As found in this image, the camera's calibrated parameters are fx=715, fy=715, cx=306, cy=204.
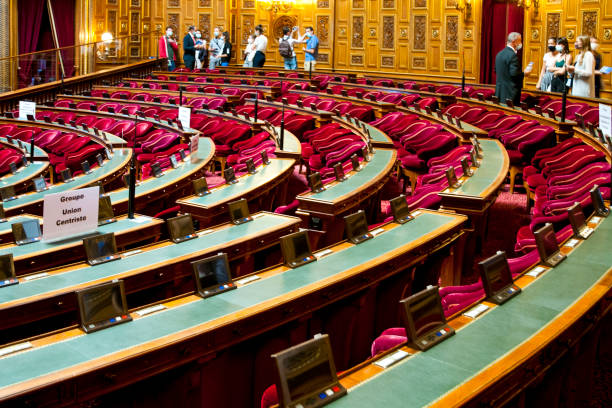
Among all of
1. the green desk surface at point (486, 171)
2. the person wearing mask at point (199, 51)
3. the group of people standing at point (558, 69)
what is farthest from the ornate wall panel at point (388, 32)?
→ the green desk surface at point (486, 171)

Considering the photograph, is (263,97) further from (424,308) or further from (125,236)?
(424,308)

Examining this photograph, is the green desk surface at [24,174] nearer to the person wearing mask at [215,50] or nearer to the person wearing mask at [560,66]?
the person wearing mask at [560,66]

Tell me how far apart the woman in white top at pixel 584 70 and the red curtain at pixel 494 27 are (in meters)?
4.96

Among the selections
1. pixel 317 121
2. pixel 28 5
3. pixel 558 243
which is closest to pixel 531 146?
pixel 317 121

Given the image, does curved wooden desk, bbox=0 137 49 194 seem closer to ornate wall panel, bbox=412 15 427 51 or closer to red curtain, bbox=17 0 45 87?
ornate wall panel, bbox=412 15 427 51

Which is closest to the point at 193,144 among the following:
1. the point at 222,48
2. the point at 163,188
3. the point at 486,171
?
the point at 163,188

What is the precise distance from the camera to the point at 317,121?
32.6ft

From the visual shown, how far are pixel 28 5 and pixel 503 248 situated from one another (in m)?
15.6

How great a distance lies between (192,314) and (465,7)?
12.9m

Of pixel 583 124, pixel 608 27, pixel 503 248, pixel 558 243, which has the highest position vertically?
pixel 608 27

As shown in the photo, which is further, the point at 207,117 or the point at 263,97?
the point at 263,97

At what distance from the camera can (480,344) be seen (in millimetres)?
2451

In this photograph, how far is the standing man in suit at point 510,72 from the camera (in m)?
9.42

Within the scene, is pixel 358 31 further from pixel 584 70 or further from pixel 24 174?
pixel 24 174
